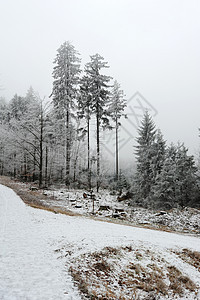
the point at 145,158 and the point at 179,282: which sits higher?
the point at 145,158

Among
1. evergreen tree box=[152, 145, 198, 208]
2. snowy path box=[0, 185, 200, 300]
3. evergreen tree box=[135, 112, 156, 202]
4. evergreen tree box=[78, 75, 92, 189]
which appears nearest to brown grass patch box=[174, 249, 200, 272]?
snowy path box=[0, 185, 200, 300]

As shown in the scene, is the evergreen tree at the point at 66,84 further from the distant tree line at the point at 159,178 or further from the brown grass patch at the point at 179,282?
the brown grass patch at the point at 179,282

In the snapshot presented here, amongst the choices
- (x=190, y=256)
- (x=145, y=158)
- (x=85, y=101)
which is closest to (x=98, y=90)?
(x=85, y=101)

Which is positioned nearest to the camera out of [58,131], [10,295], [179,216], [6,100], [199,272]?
[10,295]

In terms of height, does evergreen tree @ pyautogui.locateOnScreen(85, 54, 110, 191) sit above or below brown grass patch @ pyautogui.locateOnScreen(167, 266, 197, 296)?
above

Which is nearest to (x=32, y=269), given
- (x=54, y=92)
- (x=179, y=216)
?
(x=179, y=216)

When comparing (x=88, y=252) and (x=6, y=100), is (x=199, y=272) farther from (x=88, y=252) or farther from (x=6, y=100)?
(x=6, y=100)

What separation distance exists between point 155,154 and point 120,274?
16246mm

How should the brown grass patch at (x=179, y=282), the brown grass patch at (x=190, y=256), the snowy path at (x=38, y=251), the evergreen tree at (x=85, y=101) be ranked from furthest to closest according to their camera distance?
the evergreen tree at (x=85, y=101) → the brown grass patch at (x=190, y=256) → the brown grass patch at (x=179, y=282) → the snowy path at (x=38, y=251)

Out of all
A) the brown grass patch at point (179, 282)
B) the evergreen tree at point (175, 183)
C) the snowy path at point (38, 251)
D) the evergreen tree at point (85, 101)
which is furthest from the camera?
the evergreen tree at point (85, 101)

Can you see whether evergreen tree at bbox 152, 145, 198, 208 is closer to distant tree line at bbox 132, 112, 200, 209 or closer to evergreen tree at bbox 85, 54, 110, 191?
distant tree line at bbox 132, 112, 200, 209

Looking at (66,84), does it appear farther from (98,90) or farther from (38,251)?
(38,251)

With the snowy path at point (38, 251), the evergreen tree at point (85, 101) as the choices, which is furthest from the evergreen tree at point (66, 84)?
the snowy path at point (38, 251)

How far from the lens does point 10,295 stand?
2.63 meters
